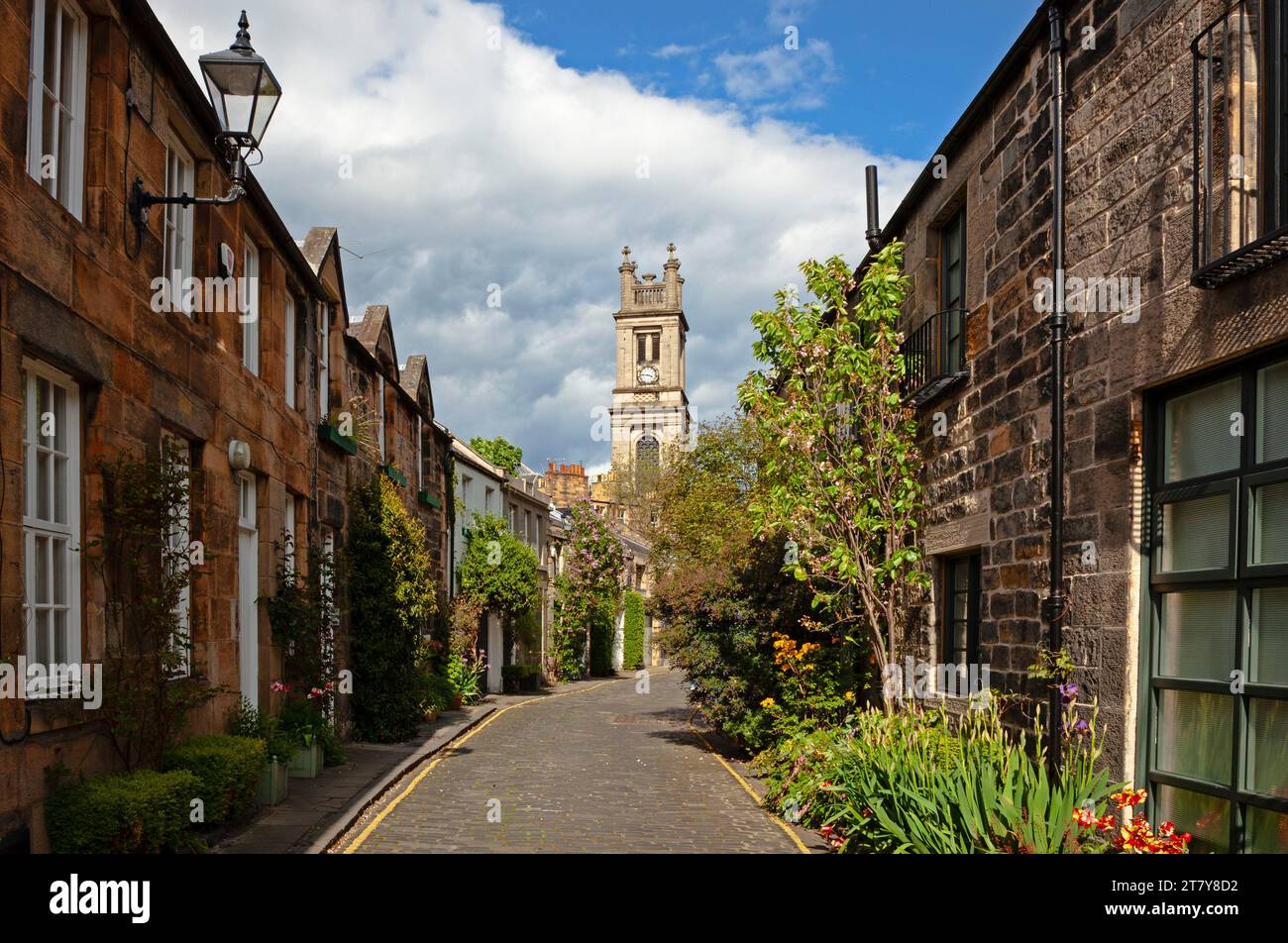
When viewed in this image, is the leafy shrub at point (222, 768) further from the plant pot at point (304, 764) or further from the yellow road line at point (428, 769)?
the plant pot at point (304, 764)

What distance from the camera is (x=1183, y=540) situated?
6254 mm

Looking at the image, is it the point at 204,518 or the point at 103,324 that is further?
the point at 204,518

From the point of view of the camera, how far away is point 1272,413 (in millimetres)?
5496

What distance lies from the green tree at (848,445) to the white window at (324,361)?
6062mm

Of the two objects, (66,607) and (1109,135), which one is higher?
(1109,135)

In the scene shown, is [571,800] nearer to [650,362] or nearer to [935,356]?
[935,356]

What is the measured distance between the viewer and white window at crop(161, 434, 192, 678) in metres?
8.50

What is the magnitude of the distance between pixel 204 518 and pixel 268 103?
3.37 m

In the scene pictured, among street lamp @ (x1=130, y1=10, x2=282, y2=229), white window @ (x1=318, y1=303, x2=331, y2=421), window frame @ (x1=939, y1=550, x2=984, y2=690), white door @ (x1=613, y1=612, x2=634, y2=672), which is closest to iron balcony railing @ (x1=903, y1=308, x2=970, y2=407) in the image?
window frame @ (x1=939, y1=550, x2=984, y2=690)

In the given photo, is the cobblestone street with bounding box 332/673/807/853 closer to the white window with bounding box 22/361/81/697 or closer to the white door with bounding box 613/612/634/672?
the white window with bounding box 22/361/81/697

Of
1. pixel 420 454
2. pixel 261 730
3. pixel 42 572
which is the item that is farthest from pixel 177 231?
pixel 420 454
